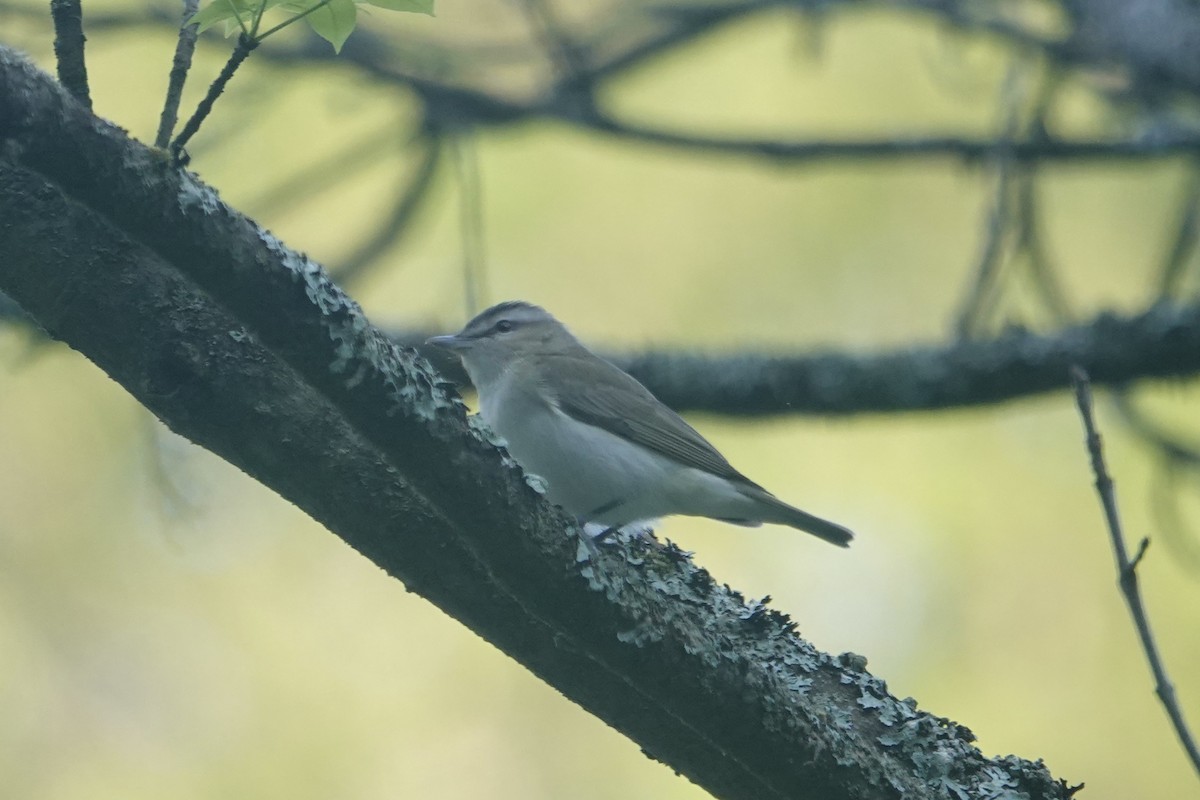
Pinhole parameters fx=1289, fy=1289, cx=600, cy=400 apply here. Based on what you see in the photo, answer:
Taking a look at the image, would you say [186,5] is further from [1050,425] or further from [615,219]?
[1050,425]

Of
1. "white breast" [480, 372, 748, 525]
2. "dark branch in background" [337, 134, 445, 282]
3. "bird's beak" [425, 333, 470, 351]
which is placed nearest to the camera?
"white breast" [480, 372, 748, 525]

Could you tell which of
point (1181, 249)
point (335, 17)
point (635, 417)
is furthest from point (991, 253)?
point (335, 17)

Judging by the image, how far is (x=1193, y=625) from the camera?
7.68m

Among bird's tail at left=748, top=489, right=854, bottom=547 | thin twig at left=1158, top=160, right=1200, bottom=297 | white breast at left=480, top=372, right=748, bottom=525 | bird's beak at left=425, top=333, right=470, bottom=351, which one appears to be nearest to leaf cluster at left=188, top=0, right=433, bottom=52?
white breast at left=480, top=372, right=748, bottom=525

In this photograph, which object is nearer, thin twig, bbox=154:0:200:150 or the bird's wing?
thin twig, bbox=154:0:200:150

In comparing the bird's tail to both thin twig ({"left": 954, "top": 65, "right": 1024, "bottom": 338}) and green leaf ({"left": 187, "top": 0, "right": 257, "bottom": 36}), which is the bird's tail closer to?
thin twig ({"left": 954, "top": 65, "right": 1024, "bottom": 338})

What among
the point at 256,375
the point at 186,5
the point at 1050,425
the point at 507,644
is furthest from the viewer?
the point at 1050,425

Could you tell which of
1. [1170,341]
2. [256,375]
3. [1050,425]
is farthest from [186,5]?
[1050,425]

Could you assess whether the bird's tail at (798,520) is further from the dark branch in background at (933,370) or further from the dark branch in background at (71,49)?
the dark branch in background at (71,49)

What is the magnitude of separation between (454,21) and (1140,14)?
12.9ft

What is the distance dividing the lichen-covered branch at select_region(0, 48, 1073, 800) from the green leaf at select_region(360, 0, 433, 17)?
1.36 feet

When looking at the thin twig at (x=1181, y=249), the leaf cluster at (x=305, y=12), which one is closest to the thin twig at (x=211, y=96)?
the leaf cluster at (x=305, y=12)

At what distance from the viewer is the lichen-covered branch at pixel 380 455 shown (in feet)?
6.59

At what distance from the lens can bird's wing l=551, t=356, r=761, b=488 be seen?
15.0 ft
